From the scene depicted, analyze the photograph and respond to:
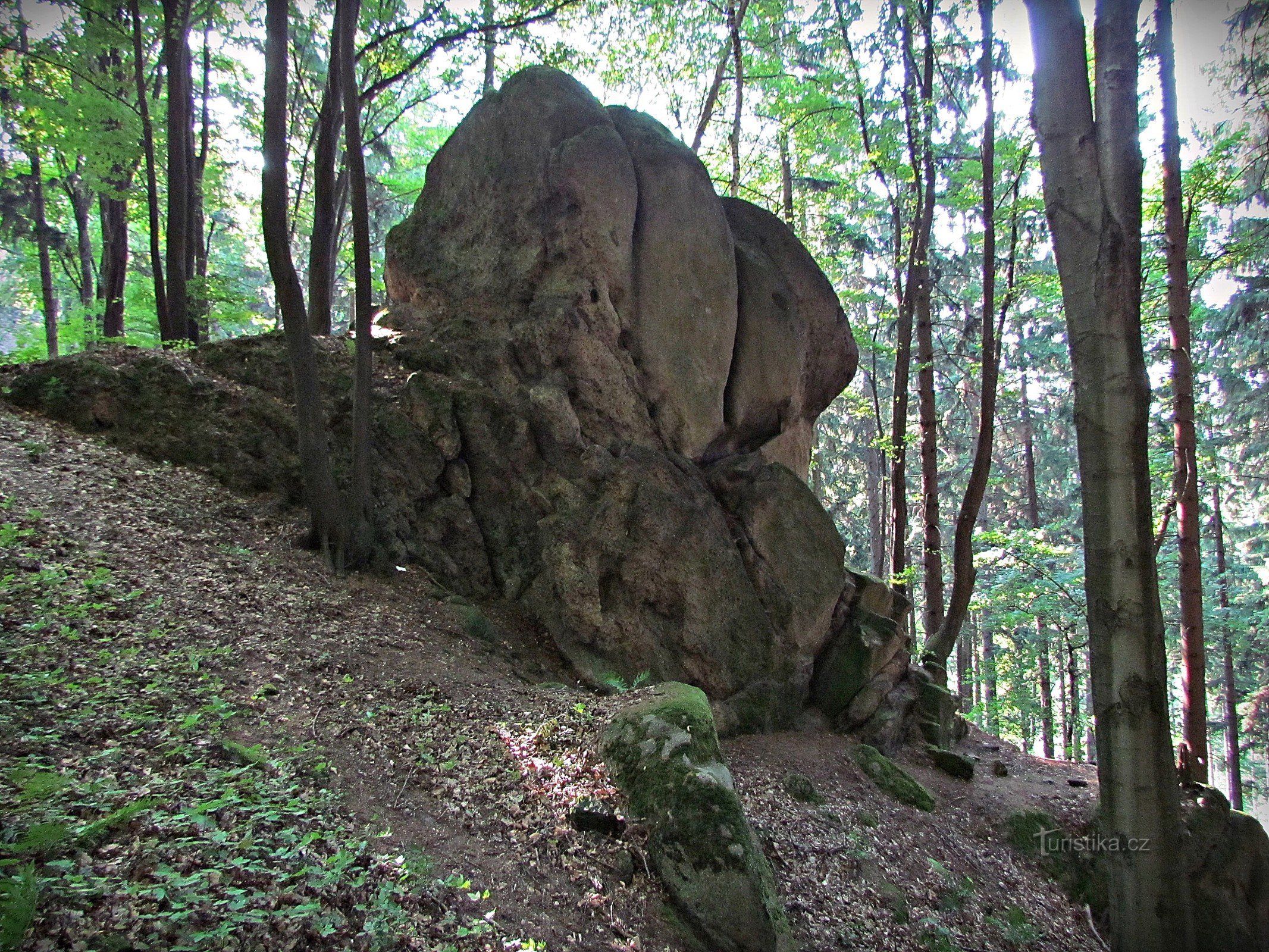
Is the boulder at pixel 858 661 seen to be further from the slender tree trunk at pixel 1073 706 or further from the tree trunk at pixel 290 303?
the slender tree trunk at pixel 1073 706

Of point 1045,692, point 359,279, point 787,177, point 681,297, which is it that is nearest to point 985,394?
point 681,297

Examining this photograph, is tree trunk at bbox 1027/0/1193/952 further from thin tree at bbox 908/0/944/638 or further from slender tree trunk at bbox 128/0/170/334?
slender tree trunk at bbox 128/0/170/334

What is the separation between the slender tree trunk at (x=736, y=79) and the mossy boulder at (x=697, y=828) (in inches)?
479

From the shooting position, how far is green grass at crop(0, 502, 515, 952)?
254cm

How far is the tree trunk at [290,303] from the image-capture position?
7273 millimetres

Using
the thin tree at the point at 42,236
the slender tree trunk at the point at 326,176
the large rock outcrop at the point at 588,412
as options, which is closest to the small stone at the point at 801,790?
the large rock outcrop at the point at 588,412

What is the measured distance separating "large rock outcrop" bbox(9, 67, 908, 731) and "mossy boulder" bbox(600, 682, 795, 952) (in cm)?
345

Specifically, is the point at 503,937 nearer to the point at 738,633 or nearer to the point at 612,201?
the point at 738,633

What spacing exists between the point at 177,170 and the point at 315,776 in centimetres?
1064

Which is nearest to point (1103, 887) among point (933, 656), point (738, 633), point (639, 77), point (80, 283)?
point (933, 656)

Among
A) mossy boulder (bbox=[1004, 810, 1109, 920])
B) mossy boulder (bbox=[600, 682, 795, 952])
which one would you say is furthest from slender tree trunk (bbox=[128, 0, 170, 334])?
mossy boulder (bbox=[1004, 810, 1109, 920])

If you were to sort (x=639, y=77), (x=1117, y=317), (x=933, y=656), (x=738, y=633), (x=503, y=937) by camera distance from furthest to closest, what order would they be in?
(x=639, y=77) → (x=933, y=656) → (x=738, y=633) → (x=1117, y=317) → (x=503, y=937)

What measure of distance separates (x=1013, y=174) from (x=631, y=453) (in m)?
9.10

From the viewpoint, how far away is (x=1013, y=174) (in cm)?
1250
